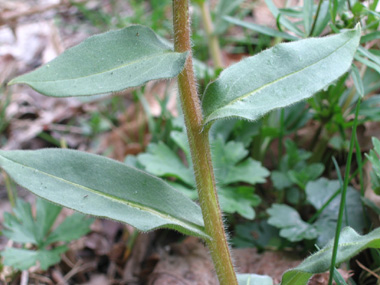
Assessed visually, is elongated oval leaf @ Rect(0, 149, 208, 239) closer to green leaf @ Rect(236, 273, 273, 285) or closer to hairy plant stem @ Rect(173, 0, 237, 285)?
hairy plant stem @ Rect(173, 0, 237, 285)

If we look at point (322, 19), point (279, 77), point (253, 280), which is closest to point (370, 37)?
point (322, 19)

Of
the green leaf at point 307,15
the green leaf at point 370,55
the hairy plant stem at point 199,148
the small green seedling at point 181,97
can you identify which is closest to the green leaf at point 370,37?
the green leaf at point 370,55

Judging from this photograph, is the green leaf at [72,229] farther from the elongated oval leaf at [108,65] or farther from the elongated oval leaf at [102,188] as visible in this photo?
the elongated oval leaf at [108,65]

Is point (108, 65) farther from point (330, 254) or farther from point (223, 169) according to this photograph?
point (223, 169)

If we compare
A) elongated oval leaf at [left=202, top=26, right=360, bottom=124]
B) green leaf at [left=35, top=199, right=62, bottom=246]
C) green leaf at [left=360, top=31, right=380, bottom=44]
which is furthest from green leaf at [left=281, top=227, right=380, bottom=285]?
green leaf at [left=35, top=199, right=62, bottom=246]

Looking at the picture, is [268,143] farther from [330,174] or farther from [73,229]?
[73,229]

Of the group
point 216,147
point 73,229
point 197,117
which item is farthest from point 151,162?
point 197,117
